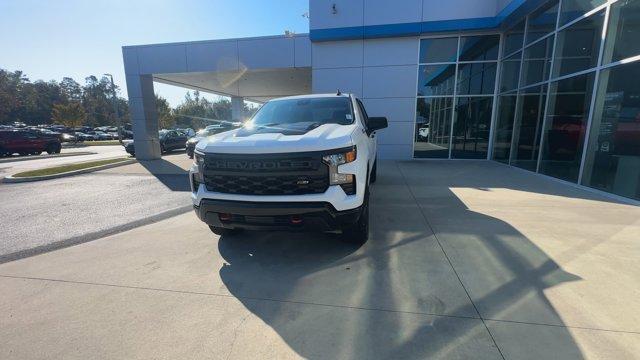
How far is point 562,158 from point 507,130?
3252mm

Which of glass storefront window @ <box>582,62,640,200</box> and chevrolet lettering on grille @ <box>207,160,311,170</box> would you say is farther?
glass storefront window @ <box>582,62,640,200</box>

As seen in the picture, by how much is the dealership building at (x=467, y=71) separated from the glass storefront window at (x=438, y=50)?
4 centimetres

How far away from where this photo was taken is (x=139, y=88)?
14695 mm

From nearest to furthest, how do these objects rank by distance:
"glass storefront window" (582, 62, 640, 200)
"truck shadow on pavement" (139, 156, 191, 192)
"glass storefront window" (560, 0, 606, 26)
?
"glass storefront window" (582, 62, 640, 200) < "glass storefront window" (560, 0, 606, 26) < "truck shadow on pavement" (139, 156, 191, 192)

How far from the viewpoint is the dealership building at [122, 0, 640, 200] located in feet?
22.0

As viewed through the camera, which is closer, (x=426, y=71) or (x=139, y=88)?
(x=426, y=71)

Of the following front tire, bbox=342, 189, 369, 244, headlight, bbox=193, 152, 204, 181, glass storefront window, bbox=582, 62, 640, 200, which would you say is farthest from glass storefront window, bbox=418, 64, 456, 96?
headlight, bbox=193, 152, 204, 181

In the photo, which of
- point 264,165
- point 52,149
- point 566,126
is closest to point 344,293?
point 264,165

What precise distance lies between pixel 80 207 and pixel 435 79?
1223 centimetres

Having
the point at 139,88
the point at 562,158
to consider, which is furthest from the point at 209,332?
→ the point at 139,88

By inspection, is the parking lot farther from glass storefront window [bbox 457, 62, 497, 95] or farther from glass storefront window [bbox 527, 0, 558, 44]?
glass storefront window [bbox 457, 62, 497, 95]

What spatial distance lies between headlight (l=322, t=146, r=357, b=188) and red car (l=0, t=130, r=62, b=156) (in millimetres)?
24749

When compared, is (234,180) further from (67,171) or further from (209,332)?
(67,171)

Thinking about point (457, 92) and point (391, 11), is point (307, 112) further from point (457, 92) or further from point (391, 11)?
point (457, 92)
